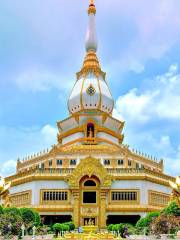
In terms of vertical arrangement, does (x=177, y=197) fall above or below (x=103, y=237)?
above

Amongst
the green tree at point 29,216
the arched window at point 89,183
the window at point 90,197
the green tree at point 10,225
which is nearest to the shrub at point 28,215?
the green tree at point 29,216

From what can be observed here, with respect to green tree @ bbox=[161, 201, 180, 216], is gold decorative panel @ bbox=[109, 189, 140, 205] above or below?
above

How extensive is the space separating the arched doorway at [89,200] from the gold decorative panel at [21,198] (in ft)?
19.8

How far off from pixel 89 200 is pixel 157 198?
791 centimetres

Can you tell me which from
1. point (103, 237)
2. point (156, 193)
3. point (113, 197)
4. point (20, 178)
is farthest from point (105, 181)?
point (103, 237)

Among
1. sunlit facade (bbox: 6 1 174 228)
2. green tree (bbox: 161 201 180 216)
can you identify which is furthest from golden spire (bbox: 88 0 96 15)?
green tree (bbox: 161 201 180 216)

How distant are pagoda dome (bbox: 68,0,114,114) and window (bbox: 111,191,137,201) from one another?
1599 centimetres

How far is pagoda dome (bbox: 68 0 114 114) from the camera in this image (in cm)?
6116

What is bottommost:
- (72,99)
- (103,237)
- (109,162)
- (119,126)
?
(103,237)

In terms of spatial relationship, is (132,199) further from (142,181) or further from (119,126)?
(119,126)

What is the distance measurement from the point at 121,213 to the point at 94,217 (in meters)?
2.95

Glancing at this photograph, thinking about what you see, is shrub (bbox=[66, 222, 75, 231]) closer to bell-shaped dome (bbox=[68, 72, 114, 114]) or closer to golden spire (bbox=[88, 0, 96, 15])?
bell-shaped dome (bbox=[68, 72, 114, 114])

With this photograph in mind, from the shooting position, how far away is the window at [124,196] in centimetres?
4731

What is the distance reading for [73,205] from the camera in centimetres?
4675
